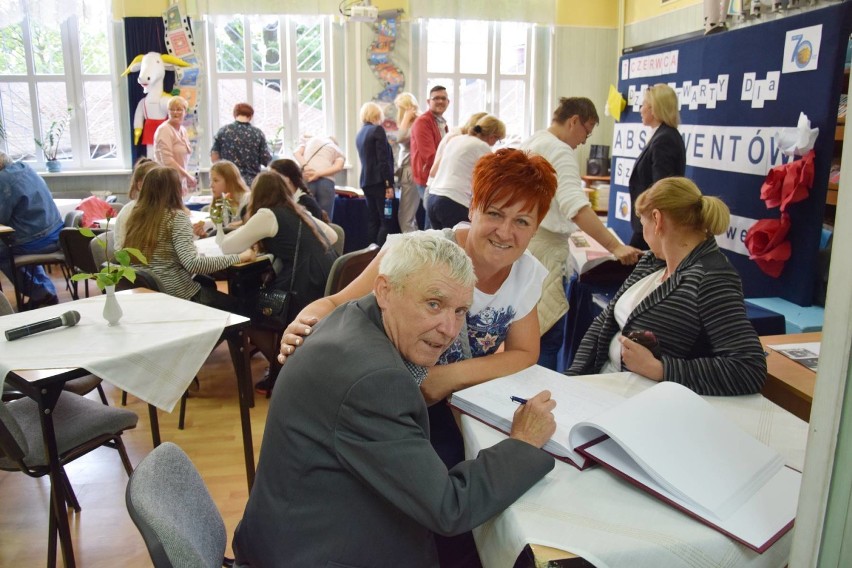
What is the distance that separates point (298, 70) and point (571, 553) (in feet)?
26.3

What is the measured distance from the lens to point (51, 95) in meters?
8.08

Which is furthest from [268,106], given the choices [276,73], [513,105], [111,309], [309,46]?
[111,309]

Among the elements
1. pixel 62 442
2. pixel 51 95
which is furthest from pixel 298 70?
pixel 62 442

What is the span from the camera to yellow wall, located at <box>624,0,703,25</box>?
21.8 feet

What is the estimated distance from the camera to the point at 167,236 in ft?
11.3

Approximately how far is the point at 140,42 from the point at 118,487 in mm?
6302

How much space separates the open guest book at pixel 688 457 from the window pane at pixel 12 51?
8.59 metres

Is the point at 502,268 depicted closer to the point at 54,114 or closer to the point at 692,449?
the point at 692,449

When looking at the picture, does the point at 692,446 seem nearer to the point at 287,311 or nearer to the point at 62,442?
the point at 62,442

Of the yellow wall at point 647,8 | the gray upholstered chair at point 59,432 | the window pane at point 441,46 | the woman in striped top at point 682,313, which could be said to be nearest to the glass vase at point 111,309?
the gray upholstered chair at point 59,432

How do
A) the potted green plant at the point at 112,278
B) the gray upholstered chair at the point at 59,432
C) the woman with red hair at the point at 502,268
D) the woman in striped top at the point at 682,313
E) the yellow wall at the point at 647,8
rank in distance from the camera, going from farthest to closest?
the yellow wall at the point at 647,8 → the potted green plant at the point at 112,278 → the gray upholstered chair at the point at 59,432 → the woman with red hair at the point at 502,268 → the woman in striped top at the point at 682,313

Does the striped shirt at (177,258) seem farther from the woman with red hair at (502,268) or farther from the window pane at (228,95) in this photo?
the window pane at (228,95)

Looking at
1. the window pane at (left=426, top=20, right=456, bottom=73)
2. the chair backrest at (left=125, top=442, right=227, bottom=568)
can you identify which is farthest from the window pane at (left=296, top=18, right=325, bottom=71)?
the chair backrest at (left=125, top=442, right=227, bottom=568)

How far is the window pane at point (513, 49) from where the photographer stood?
8.41 metres
